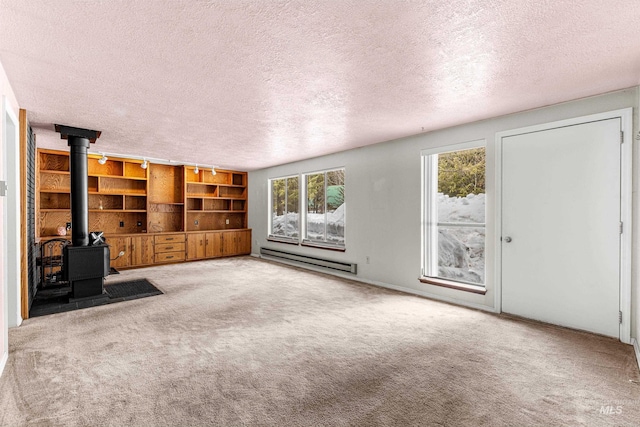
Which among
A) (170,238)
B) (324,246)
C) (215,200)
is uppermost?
(215,200)

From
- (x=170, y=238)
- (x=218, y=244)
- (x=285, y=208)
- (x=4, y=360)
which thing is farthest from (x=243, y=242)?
(x=4, y=360)

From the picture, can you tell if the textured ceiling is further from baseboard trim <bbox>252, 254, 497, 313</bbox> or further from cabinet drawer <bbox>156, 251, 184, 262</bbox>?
cabinet drawer <bbox>156, 251, 184, 262</bbox>

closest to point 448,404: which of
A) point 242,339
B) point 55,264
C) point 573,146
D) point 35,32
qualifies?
point 242,339

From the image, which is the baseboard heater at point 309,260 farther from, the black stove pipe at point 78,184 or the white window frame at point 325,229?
the black stove pipe at point 78,184

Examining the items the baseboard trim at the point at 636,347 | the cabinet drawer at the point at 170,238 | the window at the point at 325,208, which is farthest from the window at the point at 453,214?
the cabinet drawer at the point at 170,238

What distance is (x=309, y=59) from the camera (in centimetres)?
240

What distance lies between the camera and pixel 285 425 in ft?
5.96

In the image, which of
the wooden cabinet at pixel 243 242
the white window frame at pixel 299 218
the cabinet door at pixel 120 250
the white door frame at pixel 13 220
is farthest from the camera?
the wooden cabinet at pixel 243 242

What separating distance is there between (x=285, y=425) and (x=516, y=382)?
1.70m

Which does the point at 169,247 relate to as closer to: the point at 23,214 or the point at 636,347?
the point at 23,214

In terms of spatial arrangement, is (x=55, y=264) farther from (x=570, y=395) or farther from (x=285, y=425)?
(x=570, y=395)

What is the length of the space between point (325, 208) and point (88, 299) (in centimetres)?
427

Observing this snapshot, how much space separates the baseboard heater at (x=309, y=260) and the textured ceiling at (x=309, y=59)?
280cm

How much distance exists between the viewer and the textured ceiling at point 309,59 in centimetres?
182
